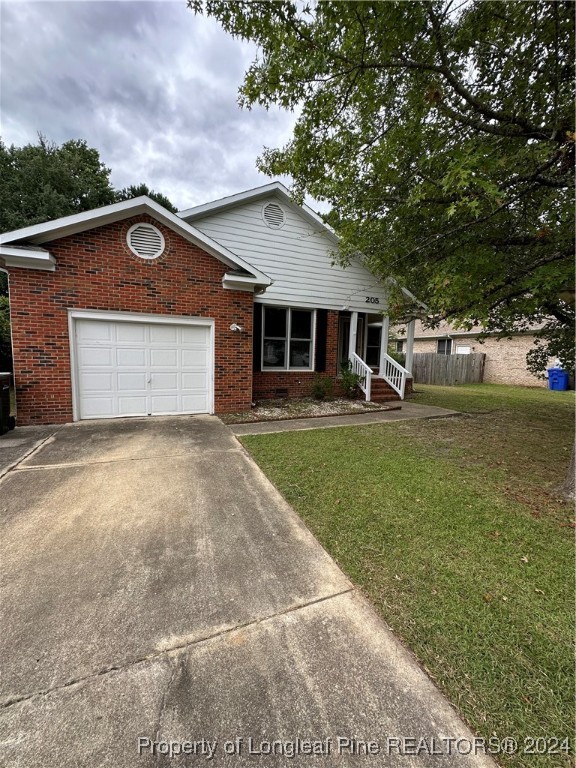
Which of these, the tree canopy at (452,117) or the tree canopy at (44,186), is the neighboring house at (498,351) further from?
the tree canopy at (44,186)

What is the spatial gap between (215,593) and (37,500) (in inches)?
100.0

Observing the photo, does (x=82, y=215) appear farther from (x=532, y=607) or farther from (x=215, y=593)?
(x=532, y=607)

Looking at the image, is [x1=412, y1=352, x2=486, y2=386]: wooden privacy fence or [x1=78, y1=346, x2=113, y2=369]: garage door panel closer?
[x1=78, y1=346, x2=113, y2=369]: garage door panel

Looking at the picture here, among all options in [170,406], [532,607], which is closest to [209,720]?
[532,607]

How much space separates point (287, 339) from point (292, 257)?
257 centimetres

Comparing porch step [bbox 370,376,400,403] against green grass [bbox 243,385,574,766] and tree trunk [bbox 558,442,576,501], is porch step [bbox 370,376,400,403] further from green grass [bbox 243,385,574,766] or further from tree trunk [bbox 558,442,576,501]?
tree trunk [bbox 558,442,576,501]

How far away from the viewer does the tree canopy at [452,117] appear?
11.3ft

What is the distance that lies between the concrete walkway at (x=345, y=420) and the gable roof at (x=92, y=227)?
3485 mm

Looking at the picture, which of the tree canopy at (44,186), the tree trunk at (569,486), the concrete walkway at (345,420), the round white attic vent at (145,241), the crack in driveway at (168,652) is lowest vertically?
the crack in driveway at (168,652)

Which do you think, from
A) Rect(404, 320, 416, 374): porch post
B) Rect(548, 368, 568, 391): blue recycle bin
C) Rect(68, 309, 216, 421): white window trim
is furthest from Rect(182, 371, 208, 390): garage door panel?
Rect(548, 368, 568, 391): blue recycle bin

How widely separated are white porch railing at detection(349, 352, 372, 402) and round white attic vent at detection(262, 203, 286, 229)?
4.74 metres

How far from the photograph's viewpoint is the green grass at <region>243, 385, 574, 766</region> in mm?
1606

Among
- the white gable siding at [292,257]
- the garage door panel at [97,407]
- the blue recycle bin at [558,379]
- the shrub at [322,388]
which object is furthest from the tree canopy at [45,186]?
the blue recycle bin at [558,379]

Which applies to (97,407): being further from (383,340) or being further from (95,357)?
(383,340)
